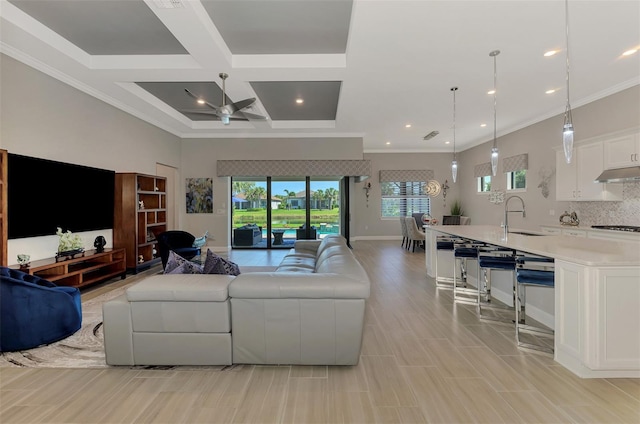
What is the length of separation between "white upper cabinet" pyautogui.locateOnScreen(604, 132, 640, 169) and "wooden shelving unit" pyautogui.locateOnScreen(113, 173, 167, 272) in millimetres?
7763

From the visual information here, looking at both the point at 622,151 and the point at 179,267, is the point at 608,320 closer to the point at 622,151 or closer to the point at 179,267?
the point at 179,267

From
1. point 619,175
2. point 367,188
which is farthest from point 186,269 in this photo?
point 367,188

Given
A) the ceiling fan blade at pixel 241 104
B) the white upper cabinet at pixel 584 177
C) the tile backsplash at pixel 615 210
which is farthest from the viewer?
the white upper cabinet at pixel 584 177

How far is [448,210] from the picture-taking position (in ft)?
33.9

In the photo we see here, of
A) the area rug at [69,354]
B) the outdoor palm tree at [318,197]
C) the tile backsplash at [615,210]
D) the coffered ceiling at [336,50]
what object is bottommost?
the area rug at [69,354]

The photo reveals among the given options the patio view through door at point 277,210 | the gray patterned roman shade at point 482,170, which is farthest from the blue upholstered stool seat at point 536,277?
the gray patterned roman shade at point 482,170

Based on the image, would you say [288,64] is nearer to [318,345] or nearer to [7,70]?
[7,70]

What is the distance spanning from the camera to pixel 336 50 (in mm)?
3994

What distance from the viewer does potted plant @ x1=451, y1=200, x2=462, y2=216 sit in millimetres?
9938

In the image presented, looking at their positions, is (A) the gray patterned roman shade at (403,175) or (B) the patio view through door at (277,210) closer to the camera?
(B) the patio view through door at (277,210)

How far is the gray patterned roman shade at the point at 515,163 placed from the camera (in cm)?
699

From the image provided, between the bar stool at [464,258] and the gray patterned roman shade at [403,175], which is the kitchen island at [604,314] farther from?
the gray patterned roman shade at [403,175]

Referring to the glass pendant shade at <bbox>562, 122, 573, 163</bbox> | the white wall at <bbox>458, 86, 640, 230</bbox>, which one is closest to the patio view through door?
the white wall at <bbox>458, 86, 640, 230</bbox>

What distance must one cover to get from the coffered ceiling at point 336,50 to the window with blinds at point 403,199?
442 centimetres
